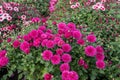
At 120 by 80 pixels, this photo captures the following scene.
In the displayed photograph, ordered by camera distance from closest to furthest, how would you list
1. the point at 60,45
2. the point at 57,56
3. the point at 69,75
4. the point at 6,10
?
1. the point at 69,75
2. the point at 57,56
3. the point at 60,45
4. the point at 6,10

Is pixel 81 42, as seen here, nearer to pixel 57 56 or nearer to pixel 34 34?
pixel 57 56

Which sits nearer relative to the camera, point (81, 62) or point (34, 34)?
point (81, 62)

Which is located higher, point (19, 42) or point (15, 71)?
point (19, 42)

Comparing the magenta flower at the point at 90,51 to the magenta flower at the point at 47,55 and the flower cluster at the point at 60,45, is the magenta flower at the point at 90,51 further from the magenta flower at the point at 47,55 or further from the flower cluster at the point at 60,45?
the magenta flower at the point at 47,55

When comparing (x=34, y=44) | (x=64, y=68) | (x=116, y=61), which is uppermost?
(x=34, y=44)

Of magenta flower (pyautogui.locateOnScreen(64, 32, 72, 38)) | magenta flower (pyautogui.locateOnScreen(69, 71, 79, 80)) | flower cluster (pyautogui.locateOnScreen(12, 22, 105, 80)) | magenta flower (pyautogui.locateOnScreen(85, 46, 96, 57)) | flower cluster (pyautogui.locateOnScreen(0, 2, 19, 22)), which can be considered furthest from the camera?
flower cluster (pyautogui.locateOnScreen(0, 2, 19, 22))

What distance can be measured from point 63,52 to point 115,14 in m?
1.80

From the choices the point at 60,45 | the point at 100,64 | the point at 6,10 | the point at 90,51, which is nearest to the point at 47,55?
the point at 60,45

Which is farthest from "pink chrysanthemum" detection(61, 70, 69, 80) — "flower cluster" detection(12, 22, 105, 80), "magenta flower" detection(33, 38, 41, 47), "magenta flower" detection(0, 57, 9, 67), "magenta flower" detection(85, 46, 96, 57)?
"magenta flower" detection(0, 57, 9, 67)

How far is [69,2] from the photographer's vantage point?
5406 mm

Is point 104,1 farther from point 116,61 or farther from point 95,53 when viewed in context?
point 95,53

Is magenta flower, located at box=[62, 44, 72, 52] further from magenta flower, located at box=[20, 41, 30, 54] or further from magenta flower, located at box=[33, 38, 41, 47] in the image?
magenta flower, located at box=[20, 41, 30, 54]

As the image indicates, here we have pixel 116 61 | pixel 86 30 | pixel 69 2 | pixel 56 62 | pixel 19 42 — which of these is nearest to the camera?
pixel 56 62

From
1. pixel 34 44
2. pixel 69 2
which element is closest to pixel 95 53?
pixel 34 44
